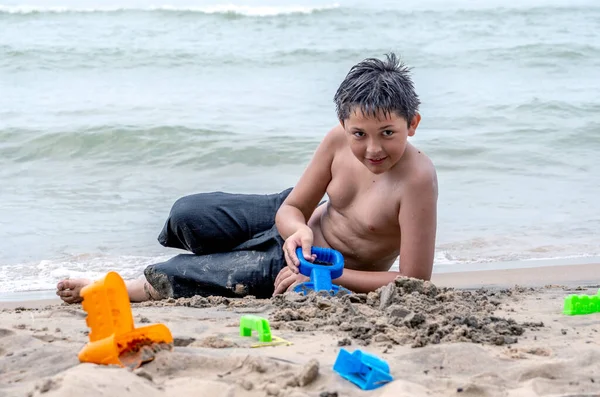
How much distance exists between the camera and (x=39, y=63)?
11.8 metres

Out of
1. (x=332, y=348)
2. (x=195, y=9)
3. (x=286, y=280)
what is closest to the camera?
(x=332, y=348)

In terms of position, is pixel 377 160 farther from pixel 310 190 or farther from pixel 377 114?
pixel 310 190

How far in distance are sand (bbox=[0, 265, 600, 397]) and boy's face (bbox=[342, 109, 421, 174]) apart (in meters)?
0.48

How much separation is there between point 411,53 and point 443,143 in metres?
5.70

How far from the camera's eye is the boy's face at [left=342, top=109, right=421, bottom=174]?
296 centimetres

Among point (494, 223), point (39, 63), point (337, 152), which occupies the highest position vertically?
point (39, 63)

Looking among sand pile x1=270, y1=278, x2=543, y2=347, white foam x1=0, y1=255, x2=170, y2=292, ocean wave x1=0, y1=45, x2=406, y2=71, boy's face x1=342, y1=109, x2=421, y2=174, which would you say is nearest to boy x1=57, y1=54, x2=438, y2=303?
boy's face x1=342, y1=109, x2=421, y2=174

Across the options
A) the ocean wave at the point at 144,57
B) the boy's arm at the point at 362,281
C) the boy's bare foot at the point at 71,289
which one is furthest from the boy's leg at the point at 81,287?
the ocean wave at the point at 144,57

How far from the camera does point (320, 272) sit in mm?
2980

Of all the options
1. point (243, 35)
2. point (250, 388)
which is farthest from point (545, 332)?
point (243, 35)

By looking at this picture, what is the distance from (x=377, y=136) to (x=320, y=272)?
548mm

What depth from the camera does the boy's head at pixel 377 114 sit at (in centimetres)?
295

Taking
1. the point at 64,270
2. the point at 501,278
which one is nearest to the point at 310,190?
the point at 501,278

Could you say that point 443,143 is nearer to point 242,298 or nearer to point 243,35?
point 242,298
